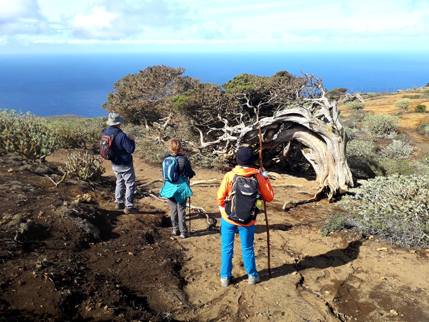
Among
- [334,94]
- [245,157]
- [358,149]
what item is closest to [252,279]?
[245,157]

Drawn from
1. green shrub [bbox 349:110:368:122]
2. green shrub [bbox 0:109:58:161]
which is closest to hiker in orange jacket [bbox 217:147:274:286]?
green shrub [bbox 0:109:58:161]

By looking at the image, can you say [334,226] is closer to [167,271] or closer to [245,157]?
[245,157]

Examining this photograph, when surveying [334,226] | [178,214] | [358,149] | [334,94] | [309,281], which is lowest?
[358,149]

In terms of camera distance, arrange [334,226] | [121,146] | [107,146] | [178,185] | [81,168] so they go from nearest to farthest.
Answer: [178,185], [107,146], [121,146], [334,226], [81,168]

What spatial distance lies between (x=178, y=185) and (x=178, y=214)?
0.54m

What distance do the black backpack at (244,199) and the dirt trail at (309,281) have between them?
0.92 metres

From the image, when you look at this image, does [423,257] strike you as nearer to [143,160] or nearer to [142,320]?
[142,320]

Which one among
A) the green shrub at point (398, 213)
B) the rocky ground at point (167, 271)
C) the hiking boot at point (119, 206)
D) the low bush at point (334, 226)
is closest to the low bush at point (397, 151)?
the green shrub at point (398, 213)

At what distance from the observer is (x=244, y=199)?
3336mm

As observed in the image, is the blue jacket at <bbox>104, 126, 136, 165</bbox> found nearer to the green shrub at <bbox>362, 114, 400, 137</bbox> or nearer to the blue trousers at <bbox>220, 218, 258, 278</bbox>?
the blue trousers at <bbox>220, 218, 258, 278</bbox>

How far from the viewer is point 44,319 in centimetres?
242

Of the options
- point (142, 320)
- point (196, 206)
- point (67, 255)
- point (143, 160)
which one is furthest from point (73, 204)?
point (143, 160)

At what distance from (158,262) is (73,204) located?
2.12m

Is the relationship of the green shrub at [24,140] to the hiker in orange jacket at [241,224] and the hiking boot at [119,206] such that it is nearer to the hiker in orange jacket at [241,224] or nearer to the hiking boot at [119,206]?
the hiking boot at [119,206]
